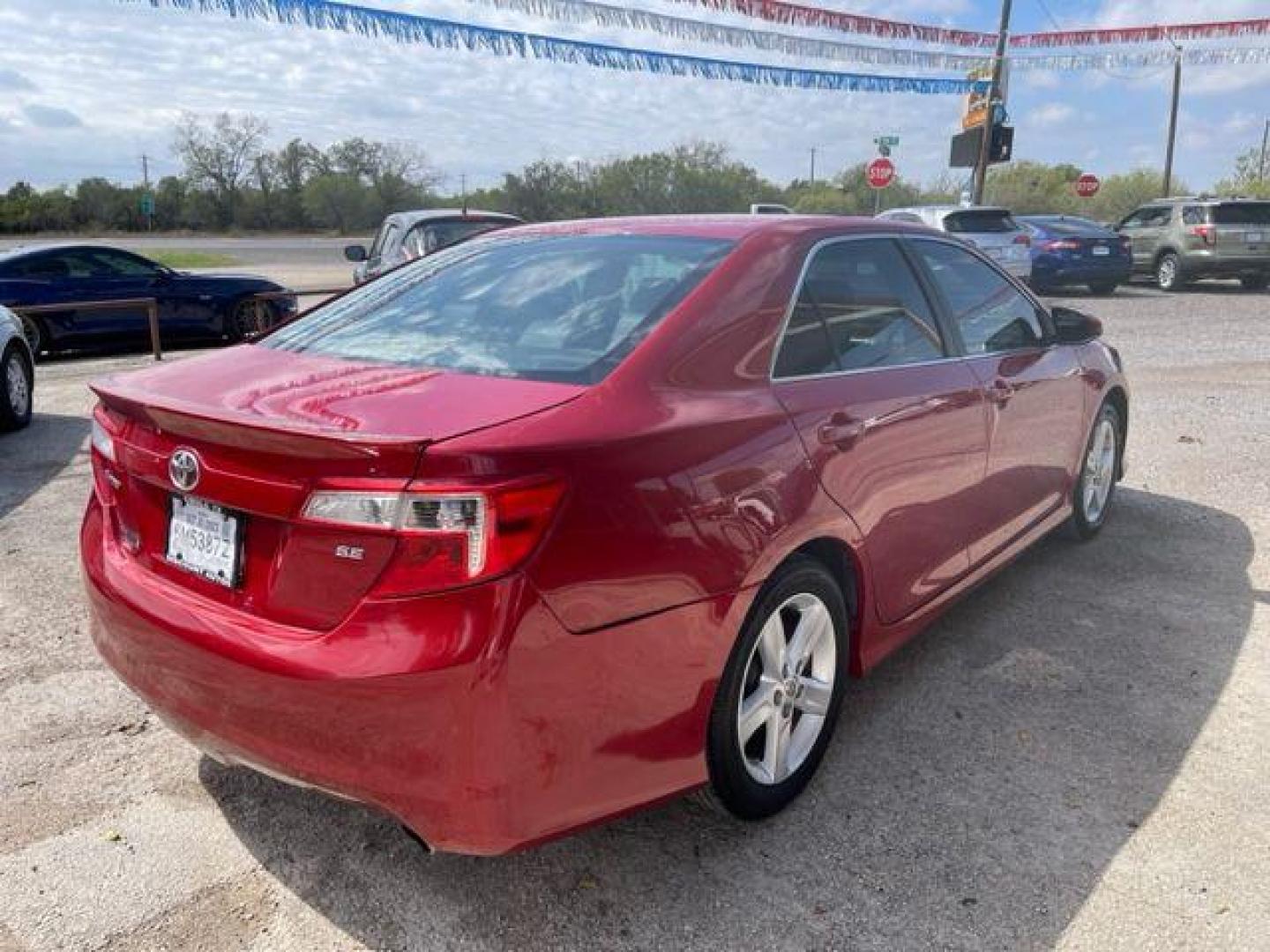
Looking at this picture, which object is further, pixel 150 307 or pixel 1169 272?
A: pixel 1169 272

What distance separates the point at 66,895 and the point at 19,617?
203cm

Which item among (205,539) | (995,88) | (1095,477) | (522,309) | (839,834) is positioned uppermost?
(995,88)

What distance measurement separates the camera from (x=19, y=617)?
13.8 feet

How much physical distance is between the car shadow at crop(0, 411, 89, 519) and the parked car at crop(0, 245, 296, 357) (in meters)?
4.03

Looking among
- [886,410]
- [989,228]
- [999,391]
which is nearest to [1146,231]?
[989,228]

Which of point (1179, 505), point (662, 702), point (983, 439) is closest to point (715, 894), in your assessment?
point (662, 702)

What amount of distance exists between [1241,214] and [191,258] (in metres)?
33.2

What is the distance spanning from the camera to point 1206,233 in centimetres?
1891

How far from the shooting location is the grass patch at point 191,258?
34531 mm

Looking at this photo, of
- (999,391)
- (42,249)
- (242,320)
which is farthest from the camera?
(242,320)

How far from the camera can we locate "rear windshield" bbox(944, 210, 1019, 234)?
55.0ft

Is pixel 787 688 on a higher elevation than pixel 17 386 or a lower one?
lower

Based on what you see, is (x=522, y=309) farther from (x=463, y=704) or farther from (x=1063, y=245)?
(x=1063, y=245)

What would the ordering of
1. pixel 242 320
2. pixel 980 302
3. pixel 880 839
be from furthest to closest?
1. pixel 242 320
2. pixel 980 302
3. pixel 880 839
